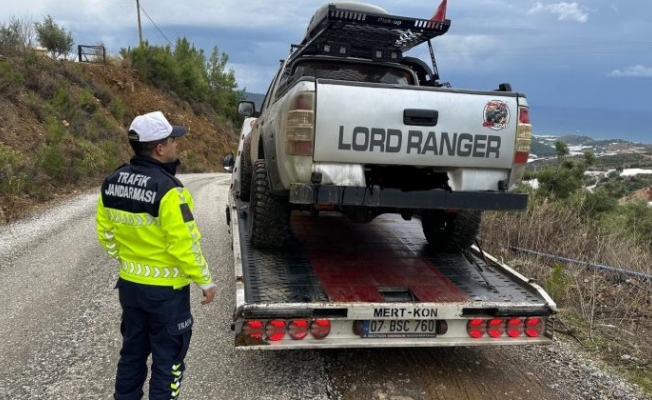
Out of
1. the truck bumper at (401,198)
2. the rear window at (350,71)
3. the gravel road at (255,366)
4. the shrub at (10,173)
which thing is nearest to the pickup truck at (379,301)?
the gravel road at (255,366)

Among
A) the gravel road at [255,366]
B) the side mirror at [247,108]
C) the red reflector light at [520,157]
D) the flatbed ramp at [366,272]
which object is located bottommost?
the gravel road at [255,366]

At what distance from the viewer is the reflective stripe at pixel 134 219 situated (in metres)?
2.60

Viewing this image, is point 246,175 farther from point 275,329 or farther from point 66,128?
point 66,128

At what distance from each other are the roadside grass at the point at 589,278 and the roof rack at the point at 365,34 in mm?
2702

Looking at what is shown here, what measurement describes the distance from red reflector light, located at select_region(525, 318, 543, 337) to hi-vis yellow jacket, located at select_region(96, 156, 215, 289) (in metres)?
2.21

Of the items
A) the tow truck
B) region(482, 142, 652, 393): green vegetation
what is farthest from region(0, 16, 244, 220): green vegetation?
region(482, 142, 652, 393): green vegetation

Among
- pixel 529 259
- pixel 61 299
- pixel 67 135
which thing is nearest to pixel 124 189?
pixel 61 299

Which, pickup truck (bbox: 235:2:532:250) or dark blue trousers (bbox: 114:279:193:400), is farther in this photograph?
pickup truck (bbox: 235:2:532:250)

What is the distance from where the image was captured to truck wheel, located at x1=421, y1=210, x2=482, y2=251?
4.61m

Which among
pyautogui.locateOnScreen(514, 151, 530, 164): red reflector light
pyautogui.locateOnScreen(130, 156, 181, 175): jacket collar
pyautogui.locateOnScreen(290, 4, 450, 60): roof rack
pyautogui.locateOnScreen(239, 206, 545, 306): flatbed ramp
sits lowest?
pyautogui.locateOnScreen(239, 206, 545, 306): flatbed ramp

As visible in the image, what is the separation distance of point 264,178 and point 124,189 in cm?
193

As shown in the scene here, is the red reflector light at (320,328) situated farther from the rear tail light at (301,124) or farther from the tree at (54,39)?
the tree at (54,39)

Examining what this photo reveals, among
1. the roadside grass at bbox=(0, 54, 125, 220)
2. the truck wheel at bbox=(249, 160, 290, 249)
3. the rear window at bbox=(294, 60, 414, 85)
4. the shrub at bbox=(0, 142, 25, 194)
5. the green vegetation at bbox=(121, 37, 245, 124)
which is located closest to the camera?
the truck wheel at bbox=(249, 160, 290, 249)

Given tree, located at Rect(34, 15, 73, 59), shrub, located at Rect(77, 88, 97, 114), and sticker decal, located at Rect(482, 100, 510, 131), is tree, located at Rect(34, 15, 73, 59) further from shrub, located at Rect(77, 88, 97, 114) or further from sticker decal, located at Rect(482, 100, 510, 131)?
sticker decal, located at Rect(482, 100, 510, 131)
